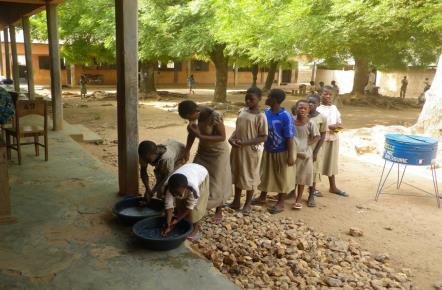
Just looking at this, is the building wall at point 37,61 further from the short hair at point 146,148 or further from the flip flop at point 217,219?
the short hair at point 146,148

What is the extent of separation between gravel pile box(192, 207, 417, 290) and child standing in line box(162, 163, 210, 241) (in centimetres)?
38

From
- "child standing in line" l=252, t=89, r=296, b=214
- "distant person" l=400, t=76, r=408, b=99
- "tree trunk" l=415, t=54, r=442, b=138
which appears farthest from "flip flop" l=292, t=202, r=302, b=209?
"distant person" l=400, t=76, r=408, b=99

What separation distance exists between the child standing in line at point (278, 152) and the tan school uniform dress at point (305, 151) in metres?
0.13

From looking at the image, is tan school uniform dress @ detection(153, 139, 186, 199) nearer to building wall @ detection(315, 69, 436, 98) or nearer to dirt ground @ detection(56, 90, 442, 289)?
dirt ground @ detection(56, 90, 442, 289)

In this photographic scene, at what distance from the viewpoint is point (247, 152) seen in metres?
4.43

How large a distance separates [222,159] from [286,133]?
966 mm

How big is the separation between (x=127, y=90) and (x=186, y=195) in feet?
4.63

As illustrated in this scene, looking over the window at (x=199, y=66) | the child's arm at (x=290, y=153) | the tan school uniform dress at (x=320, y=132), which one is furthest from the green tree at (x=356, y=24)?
the window at (x=199, y=66)

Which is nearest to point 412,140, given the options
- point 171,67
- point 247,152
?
point 247,152

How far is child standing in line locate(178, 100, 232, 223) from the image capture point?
3.84 metres

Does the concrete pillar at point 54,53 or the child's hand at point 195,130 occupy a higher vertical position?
the concrete pillar at point 54,53

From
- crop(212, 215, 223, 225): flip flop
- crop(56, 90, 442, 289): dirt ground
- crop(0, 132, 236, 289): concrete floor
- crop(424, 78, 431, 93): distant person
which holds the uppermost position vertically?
crop(424, 78, 431, 93): distant person

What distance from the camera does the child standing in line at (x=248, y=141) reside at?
4309mm

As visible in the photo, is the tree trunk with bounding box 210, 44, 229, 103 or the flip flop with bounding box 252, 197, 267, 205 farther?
the tree trunk with bounding box 210, 44, 229, 103
